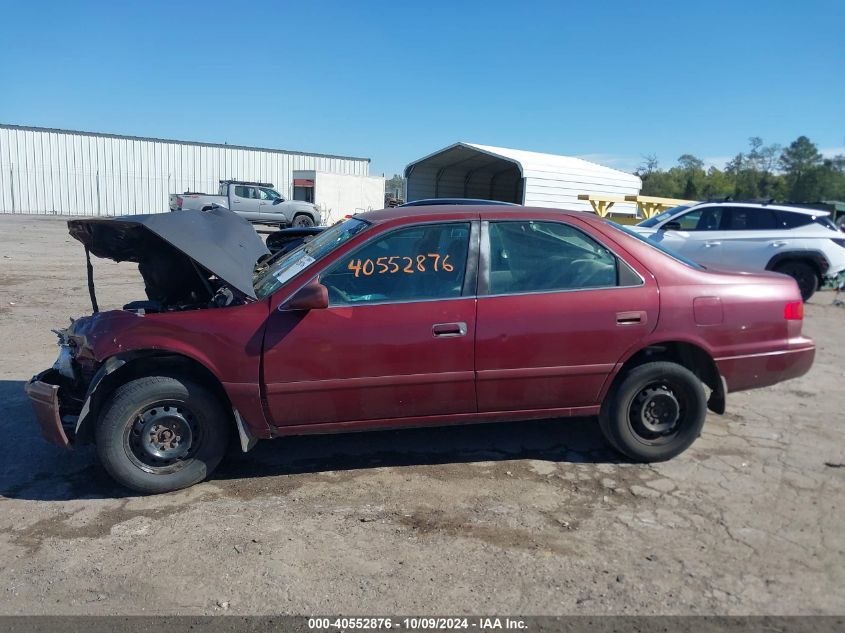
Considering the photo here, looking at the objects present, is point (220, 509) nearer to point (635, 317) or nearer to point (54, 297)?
point (635, 317)

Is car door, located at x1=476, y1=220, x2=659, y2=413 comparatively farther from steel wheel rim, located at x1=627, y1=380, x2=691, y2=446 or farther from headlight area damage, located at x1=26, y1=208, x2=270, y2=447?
headlight area damage, located at x1=26, y1=208, x2=270, y2=447

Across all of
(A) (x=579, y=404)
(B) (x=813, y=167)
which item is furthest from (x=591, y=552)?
(B) (x=813, y=167)

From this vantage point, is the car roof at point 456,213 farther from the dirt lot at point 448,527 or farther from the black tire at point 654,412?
the dirt lot at point 448,527

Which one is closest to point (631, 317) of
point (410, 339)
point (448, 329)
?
point (448, 329)

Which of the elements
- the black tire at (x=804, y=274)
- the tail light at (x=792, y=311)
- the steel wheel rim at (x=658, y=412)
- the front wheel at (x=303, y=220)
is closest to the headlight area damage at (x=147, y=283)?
the steel wheel rim at (x=658, y=412)

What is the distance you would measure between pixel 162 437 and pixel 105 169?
35.4 m

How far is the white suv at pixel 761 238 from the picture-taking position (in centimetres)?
1090

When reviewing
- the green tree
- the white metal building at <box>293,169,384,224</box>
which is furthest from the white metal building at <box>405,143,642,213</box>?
the green tree

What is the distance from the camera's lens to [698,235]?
1143cm

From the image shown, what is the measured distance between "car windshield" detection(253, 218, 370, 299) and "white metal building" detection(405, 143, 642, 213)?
13.6 metres

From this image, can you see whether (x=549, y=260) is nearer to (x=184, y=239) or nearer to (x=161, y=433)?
(x=184, y=239)

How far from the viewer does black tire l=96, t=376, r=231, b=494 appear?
12.3ft

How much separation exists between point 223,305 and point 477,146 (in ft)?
50.9

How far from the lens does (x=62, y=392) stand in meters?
4.03
